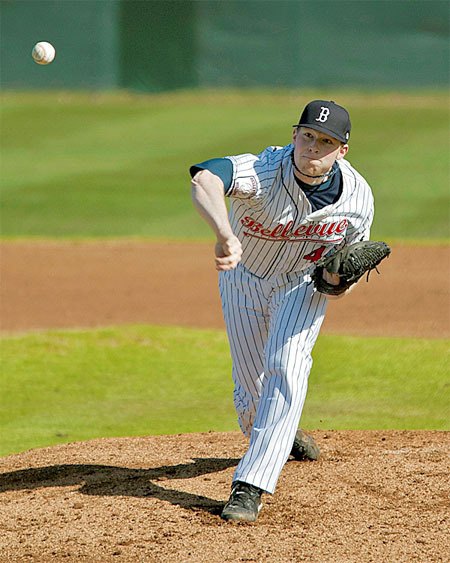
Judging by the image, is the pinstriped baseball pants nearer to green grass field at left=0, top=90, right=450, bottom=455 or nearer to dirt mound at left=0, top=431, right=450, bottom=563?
dirt mound at left=0, top=431, right=450, bottom=563

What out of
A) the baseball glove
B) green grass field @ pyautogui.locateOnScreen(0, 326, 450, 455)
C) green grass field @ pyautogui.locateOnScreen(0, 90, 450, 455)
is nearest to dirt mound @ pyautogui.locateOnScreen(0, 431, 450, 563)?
green grass field @ pyautogui.locateOnScreen(0, 326, 450, 455)

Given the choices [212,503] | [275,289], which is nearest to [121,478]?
[212,503]

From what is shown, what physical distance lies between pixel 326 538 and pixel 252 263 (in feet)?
4.46

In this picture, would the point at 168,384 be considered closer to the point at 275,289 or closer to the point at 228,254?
the point at 275,289

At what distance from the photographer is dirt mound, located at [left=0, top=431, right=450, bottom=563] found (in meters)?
4.13

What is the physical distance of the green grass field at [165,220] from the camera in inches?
273

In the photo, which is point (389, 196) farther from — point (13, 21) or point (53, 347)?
point (13, 21)

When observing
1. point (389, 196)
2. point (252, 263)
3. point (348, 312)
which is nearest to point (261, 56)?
point (389, 196)

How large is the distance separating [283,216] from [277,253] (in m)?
0.24

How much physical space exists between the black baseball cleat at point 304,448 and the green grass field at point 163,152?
8.85 m

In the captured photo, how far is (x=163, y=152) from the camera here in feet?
64.5

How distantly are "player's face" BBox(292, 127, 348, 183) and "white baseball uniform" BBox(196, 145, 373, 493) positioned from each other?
0.12 metres

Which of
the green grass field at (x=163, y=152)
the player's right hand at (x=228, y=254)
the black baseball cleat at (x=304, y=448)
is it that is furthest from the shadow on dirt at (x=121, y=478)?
the green grass field at (x=163, y=152)

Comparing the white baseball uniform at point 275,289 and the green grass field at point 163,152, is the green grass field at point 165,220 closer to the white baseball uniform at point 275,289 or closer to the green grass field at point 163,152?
the green grass field at point 163,152
